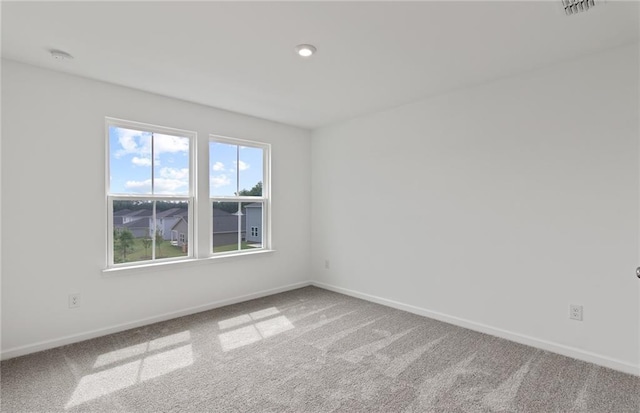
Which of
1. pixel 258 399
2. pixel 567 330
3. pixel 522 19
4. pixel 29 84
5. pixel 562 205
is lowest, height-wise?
pixel 258 399

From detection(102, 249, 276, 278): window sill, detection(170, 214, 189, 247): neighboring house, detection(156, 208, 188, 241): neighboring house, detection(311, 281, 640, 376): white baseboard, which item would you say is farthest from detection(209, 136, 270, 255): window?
detection(311, 281, 640, 376): white baseboard

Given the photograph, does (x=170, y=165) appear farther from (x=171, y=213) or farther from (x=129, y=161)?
(x=171, y=213)

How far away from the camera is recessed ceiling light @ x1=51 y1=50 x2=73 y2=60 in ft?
8.02

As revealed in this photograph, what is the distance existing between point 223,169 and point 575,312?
3844 millimetres

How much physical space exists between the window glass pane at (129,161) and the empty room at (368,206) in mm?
20

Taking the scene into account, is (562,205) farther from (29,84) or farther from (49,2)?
(29,84)

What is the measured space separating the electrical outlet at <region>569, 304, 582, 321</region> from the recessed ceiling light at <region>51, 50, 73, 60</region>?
4.49m

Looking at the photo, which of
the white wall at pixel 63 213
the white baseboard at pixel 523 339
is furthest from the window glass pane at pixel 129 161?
the white baseboard at pixel 523 339

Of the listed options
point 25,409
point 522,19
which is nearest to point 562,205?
point 522,19

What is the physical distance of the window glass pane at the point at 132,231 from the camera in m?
3.23

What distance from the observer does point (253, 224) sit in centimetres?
439

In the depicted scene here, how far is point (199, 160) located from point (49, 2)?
6.55ft

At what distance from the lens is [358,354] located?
265 cm

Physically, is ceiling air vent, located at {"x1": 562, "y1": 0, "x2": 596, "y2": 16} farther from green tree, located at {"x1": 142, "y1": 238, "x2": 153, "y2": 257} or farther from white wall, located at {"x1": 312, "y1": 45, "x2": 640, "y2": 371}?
green tree, located at {"x1": 142, "y1": 238, "x2": 153, "y2": 257}
